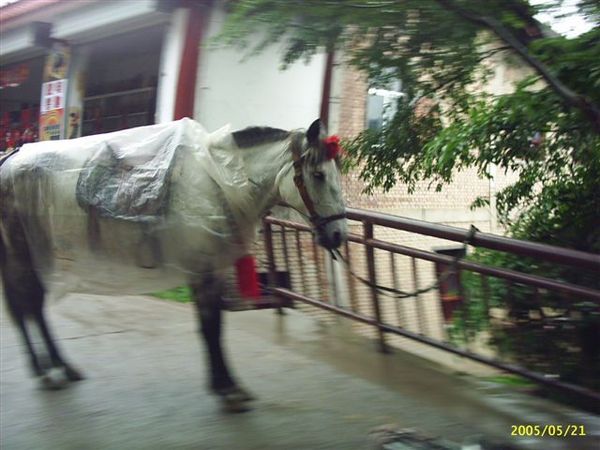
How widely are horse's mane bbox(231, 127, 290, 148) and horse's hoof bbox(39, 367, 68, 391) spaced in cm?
209

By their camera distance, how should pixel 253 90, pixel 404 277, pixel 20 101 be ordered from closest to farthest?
pixel 404 277
pixel 253 90
pixel 20 101

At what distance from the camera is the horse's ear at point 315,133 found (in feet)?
12.2

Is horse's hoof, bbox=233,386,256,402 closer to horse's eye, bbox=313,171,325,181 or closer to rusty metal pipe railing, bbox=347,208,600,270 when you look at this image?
horse's eye, bbox=313,171,325,181

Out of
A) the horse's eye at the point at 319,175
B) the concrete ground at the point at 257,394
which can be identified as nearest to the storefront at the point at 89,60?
the concrete ground at the point at 257,394

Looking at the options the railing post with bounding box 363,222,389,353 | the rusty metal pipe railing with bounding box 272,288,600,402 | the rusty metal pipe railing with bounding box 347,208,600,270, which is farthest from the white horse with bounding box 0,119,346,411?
the rusty metal pipe railing with bounding box 272,288,600,402

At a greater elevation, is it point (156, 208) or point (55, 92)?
point (55, 92)

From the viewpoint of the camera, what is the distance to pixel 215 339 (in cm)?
393

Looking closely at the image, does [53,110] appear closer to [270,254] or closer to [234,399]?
[270,254]

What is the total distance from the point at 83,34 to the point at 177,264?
263 inches

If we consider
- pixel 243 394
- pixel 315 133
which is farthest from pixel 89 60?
pixel 243 394

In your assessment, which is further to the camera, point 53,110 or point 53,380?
point 53,110
